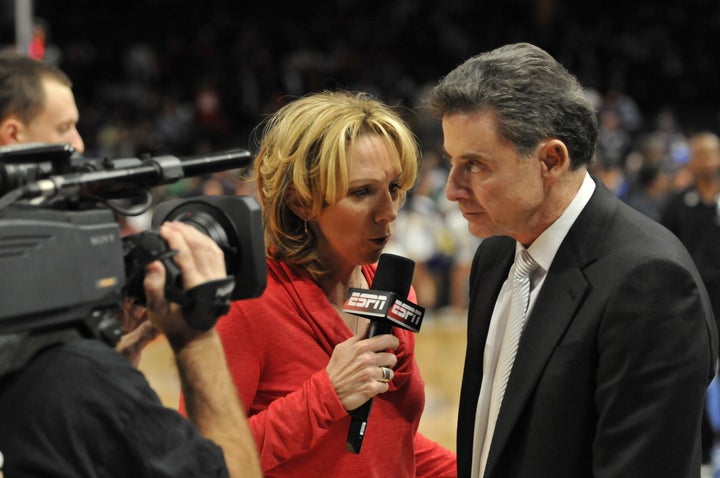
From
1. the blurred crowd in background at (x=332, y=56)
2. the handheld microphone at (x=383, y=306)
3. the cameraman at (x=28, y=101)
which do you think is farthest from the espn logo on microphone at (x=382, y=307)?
the blurred crowd in background at (x=332, y=56)

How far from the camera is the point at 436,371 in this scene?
744cm

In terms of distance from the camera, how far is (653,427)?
5.26ft

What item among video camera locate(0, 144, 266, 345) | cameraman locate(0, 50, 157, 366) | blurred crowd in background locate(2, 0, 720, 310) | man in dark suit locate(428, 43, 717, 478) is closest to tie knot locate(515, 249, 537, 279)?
man in dark suit locate(428, 43, 717, 478)

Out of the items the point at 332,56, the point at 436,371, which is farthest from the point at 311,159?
the point at 332,56

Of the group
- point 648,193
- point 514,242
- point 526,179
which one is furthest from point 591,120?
point 648,193

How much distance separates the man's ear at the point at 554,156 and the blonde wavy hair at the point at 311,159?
0.39m

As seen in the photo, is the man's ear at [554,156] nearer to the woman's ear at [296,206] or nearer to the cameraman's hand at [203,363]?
the woman's ear at [296,206]

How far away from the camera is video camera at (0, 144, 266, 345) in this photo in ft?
3.96

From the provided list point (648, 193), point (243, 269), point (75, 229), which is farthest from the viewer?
point (648, 193)

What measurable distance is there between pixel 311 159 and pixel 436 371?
5.59m

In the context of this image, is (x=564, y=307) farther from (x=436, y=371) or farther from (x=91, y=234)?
(x=436, y=371)

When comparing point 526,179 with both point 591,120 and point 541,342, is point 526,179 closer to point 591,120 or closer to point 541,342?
point 591,120

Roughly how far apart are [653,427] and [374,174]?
774 millimetres

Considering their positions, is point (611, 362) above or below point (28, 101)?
below
